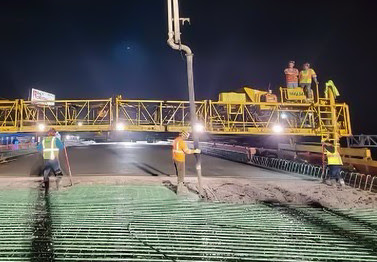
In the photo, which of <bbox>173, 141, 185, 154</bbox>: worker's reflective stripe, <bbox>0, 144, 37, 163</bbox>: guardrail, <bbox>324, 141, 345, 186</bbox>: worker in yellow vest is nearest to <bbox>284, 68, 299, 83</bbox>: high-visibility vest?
<bbox>324, 141, 345, 186</bbox>: worker in yellow vest

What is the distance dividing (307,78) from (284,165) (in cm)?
417

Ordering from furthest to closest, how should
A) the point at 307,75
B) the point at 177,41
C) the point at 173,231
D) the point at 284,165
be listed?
the point at 284,165
the point at 307,75
the point at 177,41
the point at 173,231

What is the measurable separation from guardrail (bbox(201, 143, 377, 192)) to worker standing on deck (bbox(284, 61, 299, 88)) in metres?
3.65

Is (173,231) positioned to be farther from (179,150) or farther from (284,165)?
(284,165)

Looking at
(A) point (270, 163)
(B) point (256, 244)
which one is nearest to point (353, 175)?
(A) point (270, 163)

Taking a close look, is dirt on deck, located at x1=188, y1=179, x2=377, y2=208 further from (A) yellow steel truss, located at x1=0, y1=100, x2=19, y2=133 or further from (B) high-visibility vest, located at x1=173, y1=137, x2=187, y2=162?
(A) yellow steel truss, located at x1=0, y1=100, x2=19, y2=133

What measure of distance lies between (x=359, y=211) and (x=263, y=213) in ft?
7.14

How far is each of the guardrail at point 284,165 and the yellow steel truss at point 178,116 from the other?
66.1 inches

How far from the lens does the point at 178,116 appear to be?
1691 cm

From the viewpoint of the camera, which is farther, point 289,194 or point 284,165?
point 284,165

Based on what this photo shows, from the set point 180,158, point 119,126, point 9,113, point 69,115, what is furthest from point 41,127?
point 180,158

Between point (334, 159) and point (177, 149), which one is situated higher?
point (177, 149)

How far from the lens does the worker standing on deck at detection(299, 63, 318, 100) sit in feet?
48.1

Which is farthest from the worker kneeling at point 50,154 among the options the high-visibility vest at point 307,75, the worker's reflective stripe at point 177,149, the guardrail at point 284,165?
the high-visibility vest at point 307,75
